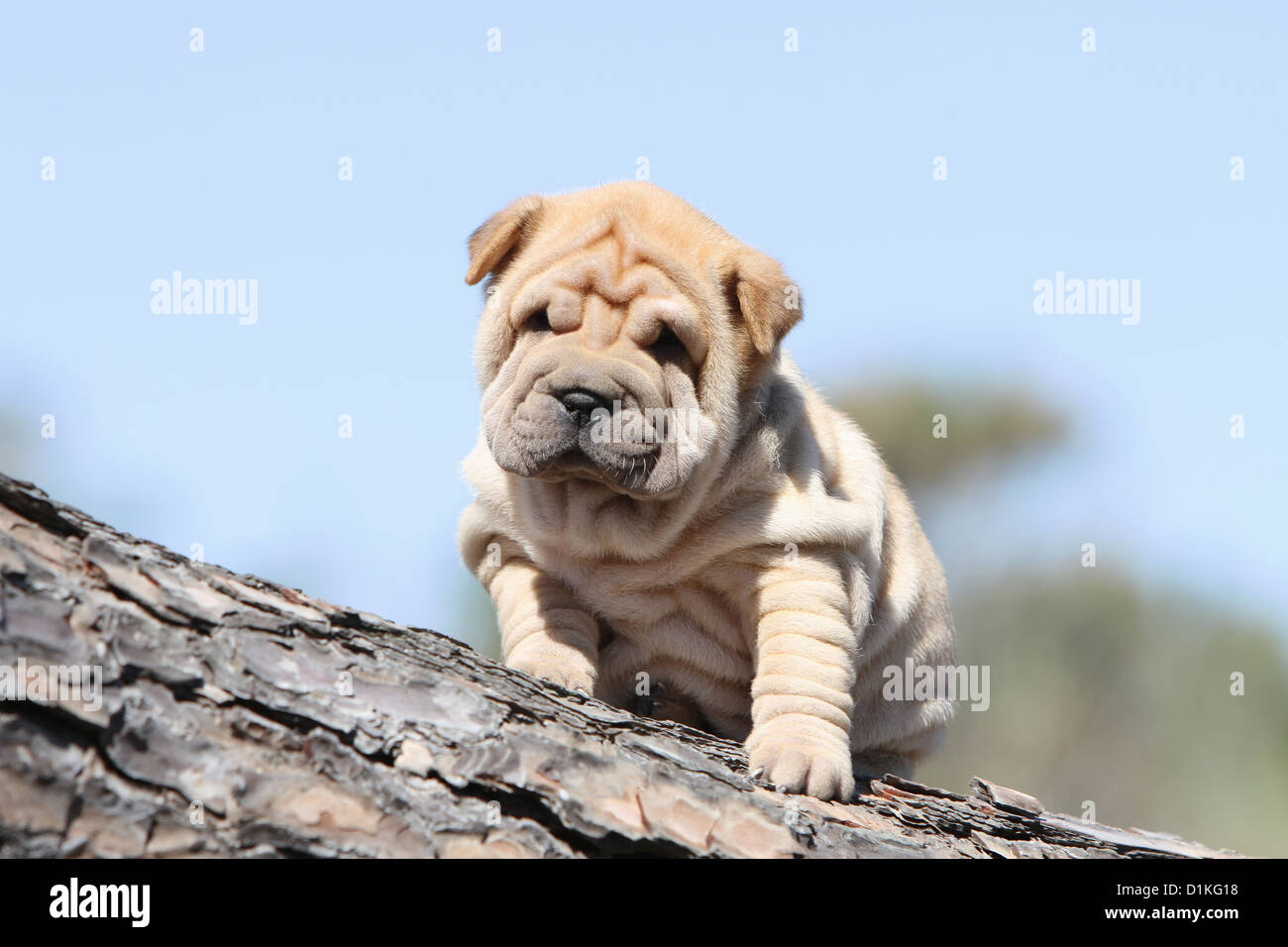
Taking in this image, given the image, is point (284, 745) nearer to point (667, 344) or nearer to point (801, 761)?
point (801, 761)

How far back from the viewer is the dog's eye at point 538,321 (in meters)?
5.80

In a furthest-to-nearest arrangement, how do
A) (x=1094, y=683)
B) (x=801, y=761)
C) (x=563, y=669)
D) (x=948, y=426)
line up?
1. (x=948, y=426)
2. (x=1094, y=683)
3. (x=563, y=669)
4. (x=801, y=761)

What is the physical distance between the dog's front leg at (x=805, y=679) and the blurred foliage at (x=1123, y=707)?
16.6 meters

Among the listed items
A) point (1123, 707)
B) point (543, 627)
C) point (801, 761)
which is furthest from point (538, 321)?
point (1123, 707)

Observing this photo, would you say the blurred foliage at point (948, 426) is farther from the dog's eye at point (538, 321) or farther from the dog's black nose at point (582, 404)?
the dog's black nose at point (582, 404)

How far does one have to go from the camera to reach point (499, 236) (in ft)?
19.9

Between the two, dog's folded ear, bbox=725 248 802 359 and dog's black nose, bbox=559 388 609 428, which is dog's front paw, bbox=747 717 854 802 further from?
A: dog's folded ear, bbox=725 248 802 359

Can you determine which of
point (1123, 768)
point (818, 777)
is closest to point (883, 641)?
point (818, 777)

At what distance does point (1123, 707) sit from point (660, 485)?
20392mm

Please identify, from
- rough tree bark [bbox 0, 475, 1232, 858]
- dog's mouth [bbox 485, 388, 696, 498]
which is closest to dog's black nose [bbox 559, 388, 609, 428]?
dog's mouth [bbox 485, 388, 696, 498]

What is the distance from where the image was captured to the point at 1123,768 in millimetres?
22562

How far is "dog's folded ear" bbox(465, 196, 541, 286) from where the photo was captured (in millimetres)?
6098

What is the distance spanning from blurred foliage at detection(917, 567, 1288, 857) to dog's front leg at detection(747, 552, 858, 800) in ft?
54.6

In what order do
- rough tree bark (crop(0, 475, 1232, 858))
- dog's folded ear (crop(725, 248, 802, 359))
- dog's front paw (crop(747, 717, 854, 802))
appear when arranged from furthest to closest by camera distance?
dog's folded ear (crop(725, 248, 802, 359)) < dog's front paw (crop(747, 717, 854, 802)) < rough tree bark (crop(0, 475, 1232, 858))
